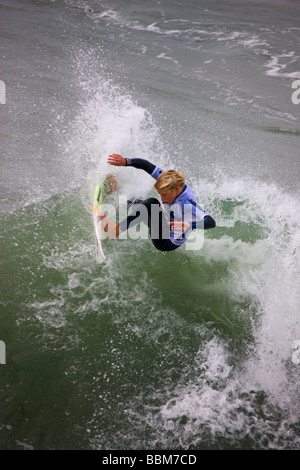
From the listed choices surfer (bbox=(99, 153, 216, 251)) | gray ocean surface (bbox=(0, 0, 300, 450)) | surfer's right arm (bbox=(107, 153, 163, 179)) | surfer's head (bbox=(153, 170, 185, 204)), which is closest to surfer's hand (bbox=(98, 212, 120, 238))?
surfer (bbox=(99, 153, 216, 251))

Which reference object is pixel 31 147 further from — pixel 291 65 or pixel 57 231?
pixel 291 65

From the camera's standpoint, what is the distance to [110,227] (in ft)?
14.9

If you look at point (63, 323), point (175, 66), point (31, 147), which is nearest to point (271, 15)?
point (175, 66)

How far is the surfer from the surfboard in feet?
0.30

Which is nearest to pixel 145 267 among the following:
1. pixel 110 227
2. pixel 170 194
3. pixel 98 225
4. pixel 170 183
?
pixel 110 227

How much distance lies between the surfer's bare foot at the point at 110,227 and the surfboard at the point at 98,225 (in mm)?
53

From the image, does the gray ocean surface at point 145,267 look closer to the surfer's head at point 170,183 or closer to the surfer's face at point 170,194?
the surfer's face at point 170,194

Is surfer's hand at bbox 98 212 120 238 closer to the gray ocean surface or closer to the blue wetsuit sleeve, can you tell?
the gray ocean surface

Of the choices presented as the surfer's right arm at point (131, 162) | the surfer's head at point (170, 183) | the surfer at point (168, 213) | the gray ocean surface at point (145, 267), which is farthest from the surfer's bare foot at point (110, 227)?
the surfer's head at point (170, 183)

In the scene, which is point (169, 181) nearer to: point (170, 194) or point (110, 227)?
point (170, 194)

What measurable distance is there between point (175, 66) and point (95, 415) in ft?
30.1

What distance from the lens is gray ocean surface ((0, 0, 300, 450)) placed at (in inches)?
135

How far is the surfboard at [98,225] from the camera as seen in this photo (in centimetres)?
424
